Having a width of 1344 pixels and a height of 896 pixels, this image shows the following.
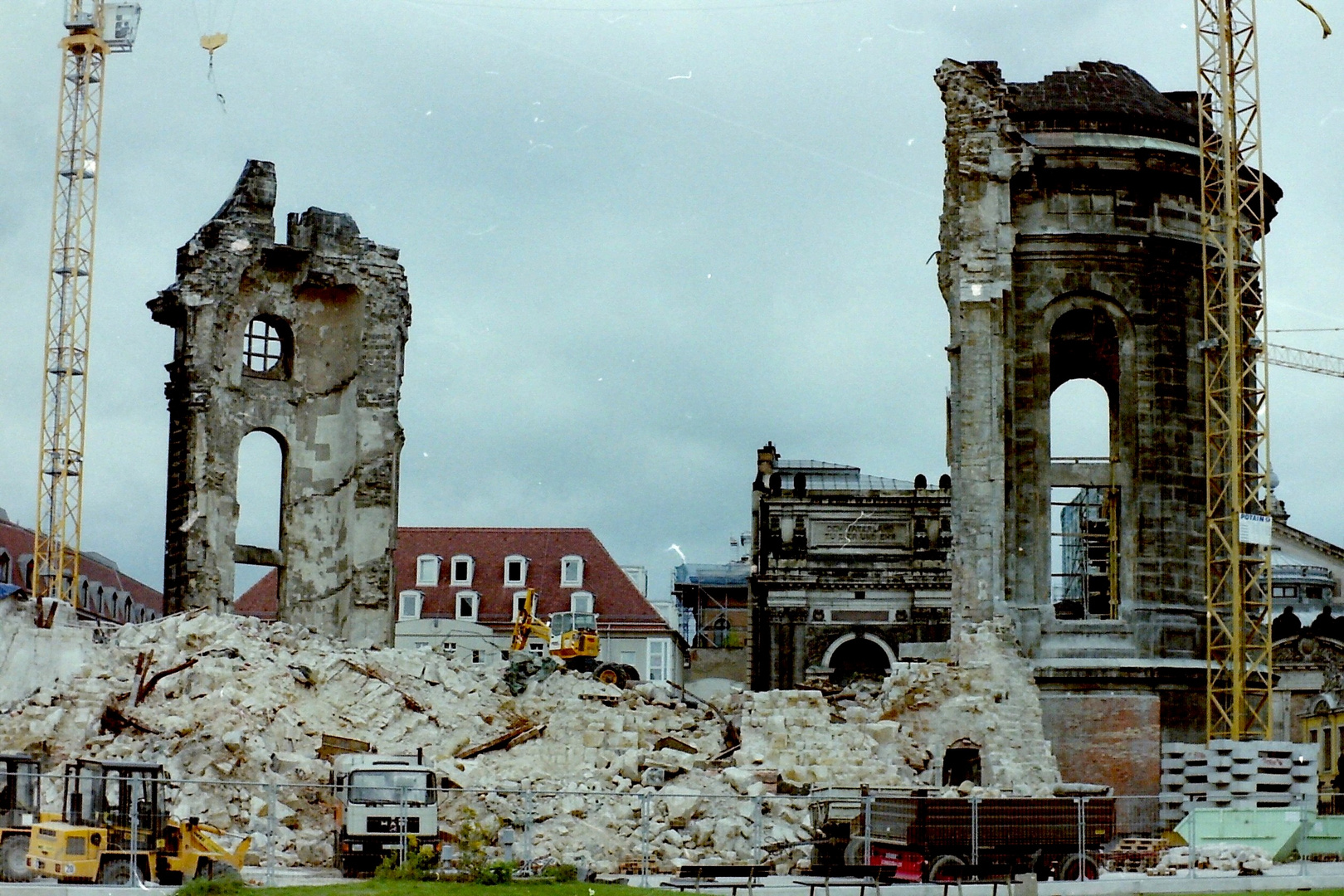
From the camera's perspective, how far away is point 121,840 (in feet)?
73.9

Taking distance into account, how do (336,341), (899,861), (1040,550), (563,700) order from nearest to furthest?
(899,861), (563,700), (1040,550), (336,341)

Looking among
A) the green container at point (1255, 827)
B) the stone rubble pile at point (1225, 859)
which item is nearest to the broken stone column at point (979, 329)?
the green container at point (1255, 827)

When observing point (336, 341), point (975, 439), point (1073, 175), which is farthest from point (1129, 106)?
point (336, 341)

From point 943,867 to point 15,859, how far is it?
10593mm

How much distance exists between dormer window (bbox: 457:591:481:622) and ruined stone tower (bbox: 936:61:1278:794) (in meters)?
27.7

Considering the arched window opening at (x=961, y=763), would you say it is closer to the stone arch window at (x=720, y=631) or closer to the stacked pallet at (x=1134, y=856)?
the stacked pallet at (x=1134, y=856)

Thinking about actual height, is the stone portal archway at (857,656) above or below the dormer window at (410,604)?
below

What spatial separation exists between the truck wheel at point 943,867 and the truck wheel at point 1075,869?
164 centimetres

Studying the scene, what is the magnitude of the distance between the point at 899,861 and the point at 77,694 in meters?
13.1

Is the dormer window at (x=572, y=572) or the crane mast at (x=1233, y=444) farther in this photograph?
the dormer window at (x=572, y=572)

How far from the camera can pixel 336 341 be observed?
43531 millimetres

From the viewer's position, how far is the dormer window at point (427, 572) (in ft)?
208

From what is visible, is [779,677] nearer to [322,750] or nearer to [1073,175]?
[1073,175]

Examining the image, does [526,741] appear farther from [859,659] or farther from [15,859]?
[859,659]
